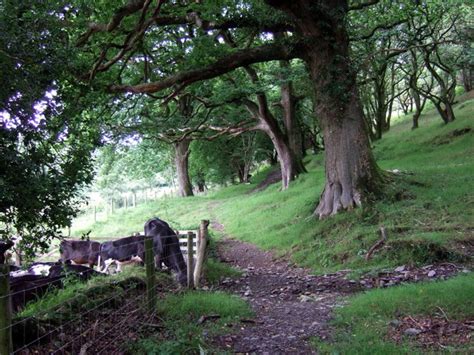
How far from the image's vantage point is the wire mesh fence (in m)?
4.13

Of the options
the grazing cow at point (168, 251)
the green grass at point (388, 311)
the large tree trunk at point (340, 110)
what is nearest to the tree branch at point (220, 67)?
the large tree trunk at point (340, 110)

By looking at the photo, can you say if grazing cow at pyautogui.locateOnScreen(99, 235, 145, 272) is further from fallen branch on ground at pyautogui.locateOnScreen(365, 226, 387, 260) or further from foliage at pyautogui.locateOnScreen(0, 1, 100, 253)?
foliage at pyautogui.locateOnScreen(0, 1, 100, 253)

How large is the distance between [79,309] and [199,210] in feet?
72.2

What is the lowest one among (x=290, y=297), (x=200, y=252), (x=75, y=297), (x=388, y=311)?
(x=290, y=297)

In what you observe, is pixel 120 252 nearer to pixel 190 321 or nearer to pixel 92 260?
pixel 92 260

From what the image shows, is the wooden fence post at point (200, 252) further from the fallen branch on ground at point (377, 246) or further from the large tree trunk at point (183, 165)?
the large tree trunk at point (183, 165)

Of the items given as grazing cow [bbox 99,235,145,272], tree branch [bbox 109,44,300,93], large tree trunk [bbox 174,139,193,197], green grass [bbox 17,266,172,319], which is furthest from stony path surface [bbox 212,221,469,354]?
large tree trunk [bbox 174,139,193,197]

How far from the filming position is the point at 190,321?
6.39 metres

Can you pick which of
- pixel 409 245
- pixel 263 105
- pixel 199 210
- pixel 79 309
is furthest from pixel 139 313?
pixel 199 210

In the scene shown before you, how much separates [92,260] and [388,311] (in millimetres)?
9843

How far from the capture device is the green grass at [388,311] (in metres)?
4.72

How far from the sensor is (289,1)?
11.1 m

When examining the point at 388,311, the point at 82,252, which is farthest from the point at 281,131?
the point at 388,311

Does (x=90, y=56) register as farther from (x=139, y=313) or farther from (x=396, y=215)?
(x=396, y=215)
